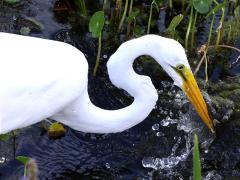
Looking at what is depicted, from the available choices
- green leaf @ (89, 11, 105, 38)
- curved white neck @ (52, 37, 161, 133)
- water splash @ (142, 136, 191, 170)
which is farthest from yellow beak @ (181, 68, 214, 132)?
green leaf @ (89, 11, 105, 38)

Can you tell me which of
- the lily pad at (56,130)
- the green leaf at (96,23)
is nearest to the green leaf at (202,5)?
the green leaf at (96,23)

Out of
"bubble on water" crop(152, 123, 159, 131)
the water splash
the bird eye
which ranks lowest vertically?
the water splash

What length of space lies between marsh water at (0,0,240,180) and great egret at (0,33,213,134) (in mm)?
432

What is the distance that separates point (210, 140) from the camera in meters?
3.83

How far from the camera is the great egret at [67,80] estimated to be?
9.81 ft

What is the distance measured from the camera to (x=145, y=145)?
382 centimetres

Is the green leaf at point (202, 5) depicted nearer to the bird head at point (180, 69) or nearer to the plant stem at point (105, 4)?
the plant stem at point (105, 4)

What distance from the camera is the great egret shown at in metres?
2.99

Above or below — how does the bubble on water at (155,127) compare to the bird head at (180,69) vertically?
below

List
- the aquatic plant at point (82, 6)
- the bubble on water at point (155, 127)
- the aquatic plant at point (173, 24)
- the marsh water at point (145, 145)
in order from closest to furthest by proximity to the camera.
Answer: the marsh water at point (145, 145) → the bubble on water at point (155, 127) → the aquatic plant at point (173, 24) → the aquatic plant at point (82, 6)

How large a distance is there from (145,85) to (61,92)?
1.59ft

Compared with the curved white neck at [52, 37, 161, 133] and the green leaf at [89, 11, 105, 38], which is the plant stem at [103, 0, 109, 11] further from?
the curved white neck at [52, 37, 161, 133]

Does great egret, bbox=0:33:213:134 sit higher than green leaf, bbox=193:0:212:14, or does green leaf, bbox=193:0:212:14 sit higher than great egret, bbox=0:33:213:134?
green leaf, bbox=193:0:212:14

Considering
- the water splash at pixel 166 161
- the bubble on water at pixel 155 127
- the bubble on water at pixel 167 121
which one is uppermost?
the bubble on water at pixel 167 121
